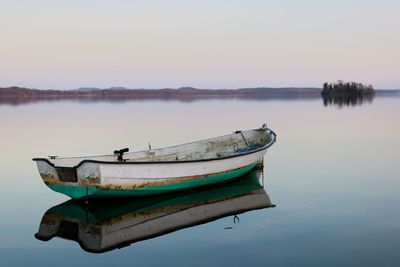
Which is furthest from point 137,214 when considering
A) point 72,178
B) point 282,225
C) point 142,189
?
point 282,225

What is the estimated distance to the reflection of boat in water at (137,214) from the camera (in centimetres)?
926

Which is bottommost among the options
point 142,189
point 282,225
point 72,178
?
point 282,225

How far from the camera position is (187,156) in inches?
588

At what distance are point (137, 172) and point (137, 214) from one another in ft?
3.74

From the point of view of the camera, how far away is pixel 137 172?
1130 cm

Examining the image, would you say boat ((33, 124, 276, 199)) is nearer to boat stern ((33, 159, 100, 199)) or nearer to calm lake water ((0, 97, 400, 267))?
boat stern ((33, 159, 100, 199))

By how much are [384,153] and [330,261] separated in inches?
528

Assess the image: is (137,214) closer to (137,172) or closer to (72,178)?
(137,172)

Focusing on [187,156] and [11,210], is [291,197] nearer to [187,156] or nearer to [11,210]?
[187,156]

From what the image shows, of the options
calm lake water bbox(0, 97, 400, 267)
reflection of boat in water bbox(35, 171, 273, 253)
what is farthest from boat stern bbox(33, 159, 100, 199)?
calm lake water bbox(0, 97, 400, 267)

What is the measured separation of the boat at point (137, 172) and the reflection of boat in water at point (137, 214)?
36 centimetres

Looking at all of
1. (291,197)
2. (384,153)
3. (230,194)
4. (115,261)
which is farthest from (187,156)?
(384,153)

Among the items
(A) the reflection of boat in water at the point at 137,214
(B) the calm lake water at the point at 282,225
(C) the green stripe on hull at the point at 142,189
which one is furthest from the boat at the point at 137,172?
(B) the calm lake water at the point at 282,225

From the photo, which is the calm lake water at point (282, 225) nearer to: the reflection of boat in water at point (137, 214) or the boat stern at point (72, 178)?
the reflection of boat in water at point (137, 214)
